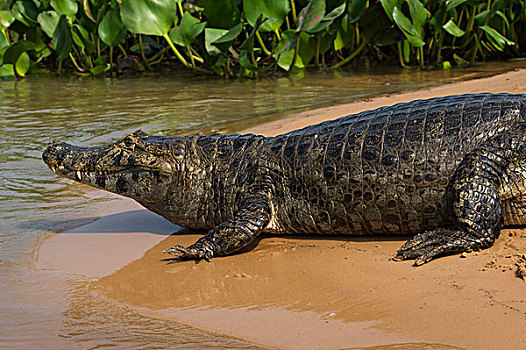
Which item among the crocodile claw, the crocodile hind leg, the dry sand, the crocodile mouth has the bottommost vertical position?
the dry sand

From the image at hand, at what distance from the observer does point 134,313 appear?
3.13 metres

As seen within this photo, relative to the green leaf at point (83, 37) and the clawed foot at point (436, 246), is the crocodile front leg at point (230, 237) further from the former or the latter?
the green leaf at point (83, 37)

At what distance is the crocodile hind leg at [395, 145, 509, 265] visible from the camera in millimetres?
3525

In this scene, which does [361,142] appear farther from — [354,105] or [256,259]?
[354,105]

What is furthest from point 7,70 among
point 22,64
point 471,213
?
point 471,213

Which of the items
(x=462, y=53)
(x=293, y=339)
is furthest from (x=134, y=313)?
(x=462, y=53)

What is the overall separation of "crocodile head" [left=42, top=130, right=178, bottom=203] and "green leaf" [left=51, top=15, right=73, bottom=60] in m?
7.87

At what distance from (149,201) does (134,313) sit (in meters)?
1.44

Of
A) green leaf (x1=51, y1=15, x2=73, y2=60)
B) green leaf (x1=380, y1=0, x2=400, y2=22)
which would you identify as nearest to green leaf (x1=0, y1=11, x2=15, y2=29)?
green leaf (x1=51, y1=15, x2=73, y2=60)

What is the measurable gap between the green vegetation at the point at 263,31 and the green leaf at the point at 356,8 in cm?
2

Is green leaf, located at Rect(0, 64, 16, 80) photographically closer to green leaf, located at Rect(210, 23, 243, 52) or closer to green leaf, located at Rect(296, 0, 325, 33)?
green leaf, located at Rect(210, 23, 243, 52)

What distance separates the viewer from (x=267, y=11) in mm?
10531

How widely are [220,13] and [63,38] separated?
3.14m

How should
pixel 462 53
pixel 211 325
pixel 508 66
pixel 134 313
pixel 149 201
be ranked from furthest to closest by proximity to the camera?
pixel 462 53 → pixel 508 66 → pixel 149 201 → pixel 134 313 → pixel 211 325
